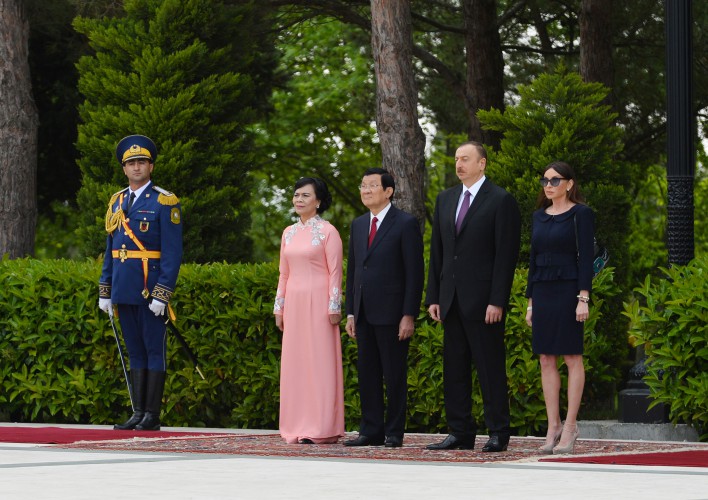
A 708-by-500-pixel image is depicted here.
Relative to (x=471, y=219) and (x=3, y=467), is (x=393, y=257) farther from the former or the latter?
(x=3, y=467)

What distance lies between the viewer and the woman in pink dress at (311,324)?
35.9ft

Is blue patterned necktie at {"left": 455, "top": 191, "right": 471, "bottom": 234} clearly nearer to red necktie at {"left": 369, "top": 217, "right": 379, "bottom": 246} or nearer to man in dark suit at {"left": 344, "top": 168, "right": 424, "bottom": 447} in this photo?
man in dark suit at {"left": 344, "top": 168, "right": 424, "bottom": 447}

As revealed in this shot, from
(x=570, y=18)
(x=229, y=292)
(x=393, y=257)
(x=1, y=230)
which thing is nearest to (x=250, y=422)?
(x=229, y=292)

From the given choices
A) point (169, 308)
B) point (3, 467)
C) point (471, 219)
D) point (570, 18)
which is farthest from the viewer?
point (570, 18)

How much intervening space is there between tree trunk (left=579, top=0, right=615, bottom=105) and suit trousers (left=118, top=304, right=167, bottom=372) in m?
10.3

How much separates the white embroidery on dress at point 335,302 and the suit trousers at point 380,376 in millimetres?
364

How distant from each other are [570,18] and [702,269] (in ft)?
46.9

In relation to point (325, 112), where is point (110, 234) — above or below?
below

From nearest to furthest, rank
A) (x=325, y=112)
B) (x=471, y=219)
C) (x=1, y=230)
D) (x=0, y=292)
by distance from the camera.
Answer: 1. (x=471, y=219)
2. (x=0, y=292)
3. (x=1, y=230)
4. (x=325, y=112)

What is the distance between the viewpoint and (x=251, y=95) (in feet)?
57.0

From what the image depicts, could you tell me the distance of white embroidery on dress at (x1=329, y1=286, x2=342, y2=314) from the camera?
1095 centimetres

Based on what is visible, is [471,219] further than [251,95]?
No

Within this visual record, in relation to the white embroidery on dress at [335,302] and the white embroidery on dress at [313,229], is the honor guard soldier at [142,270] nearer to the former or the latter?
the white embroidery on dress at [313,229]

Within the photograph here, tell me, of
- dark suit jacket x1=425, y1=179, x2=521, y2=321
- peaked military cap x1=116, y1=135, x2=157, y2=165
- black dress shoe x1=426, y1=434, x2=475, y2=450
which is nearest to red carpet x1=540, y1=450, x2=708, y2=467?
black dress shoe x1=426, y1=434, x2=475, y2=450
